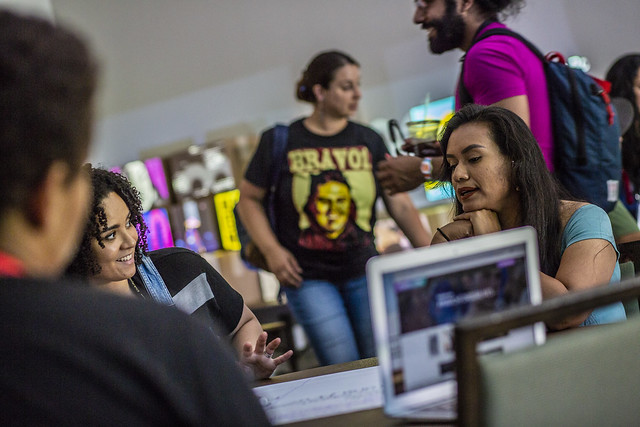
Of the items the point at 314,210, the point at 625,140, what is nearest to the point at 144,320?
the point at 314,210

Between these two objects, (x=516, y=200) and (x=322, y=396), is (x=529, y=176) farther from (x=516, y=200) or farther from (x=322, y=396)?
(x=322, y=396)

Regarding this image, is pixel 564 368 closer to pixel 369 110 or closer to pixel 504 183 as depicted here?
pixel 504 183

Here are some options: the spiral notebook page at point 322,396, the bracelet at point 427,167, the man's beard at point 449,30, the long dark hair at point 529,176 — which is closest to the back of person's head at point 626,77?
the man's beard at point 449,30

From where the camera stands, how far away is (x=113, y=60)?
6012 millimetres

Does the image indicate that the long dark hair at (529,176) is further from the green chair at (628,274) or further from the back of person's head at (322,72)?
the back of person's head at (322,72)

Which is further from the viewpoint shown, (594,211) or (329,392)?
(594,211)

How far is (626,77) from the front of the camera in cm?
356

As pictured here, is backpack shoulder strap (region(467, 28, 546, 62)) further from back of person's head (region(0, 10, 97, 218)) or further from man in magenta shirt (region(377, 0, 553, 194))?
back of person's head (region(0, 10, 97, 218))

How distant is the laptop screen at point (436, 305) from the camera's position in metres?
1.00

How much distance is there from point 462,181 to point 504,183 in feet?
0.36

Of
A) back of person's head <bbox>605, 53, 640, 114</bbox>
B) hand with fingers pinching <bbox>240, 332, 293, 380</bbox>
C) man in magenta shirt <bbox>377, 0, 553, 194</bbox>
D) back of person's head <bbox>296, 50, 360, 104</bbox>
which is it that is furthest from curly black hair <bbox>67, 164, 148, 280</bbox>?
back of person's head <bbox>605, 53, 640, 114</bbox>

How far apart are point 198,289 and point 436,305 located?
1.07 metres

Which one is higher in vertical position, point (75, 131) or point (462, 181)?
point (75, 131)

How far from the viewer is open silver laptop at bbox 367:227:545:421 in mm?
992
